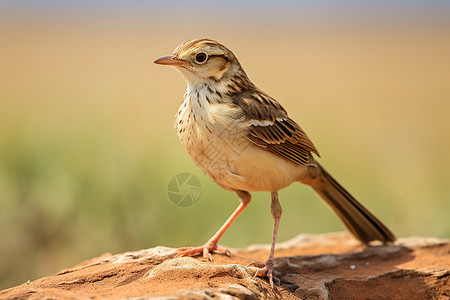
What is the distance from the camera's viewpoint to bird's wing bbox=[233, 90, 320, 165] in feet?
17.5

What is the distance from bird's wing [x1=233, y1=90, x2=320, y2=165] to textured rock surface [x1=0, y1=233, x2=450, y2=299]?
125cm

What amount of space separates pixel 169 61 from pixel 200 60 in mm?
347

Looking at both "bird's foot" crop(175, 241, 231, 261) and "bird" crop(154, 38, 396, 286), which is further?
"bird's foot" crop(175, 241, 231, 261)

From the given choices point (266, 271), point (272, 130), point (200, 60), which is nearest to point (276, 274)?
point (266, 271)

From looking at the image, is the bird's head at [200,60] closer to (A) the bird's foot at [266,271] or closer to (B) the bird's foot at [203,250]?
(B) the bird's foot at [203,250]

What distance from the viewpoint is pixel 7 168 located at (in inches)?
359

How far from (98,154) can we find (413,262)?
588 cm

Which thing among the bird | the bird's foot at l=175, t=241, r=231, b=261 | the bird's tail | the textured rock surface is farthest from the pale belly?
the bird's tail

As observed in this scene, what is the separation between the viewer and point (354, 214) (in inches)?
273

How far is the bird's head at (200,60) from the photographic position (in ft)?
17.5

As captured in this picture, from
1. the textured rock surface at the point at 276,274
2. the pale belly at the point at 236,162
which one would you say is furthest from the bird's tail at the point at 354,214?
the pale belly at the point at 236,162

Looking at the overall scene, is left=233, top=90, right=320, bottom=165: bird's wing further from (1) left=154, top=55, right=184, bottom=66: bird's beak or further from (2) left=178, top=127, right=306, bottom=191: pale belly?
(1) left=154, top=55, right=184, bottom=66: bird's beak

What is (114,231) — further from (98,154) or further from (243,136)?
(243,136)

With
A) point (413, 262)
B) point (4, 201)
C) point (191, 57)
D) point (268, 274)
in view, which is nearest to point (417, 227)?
point (413, 262)
